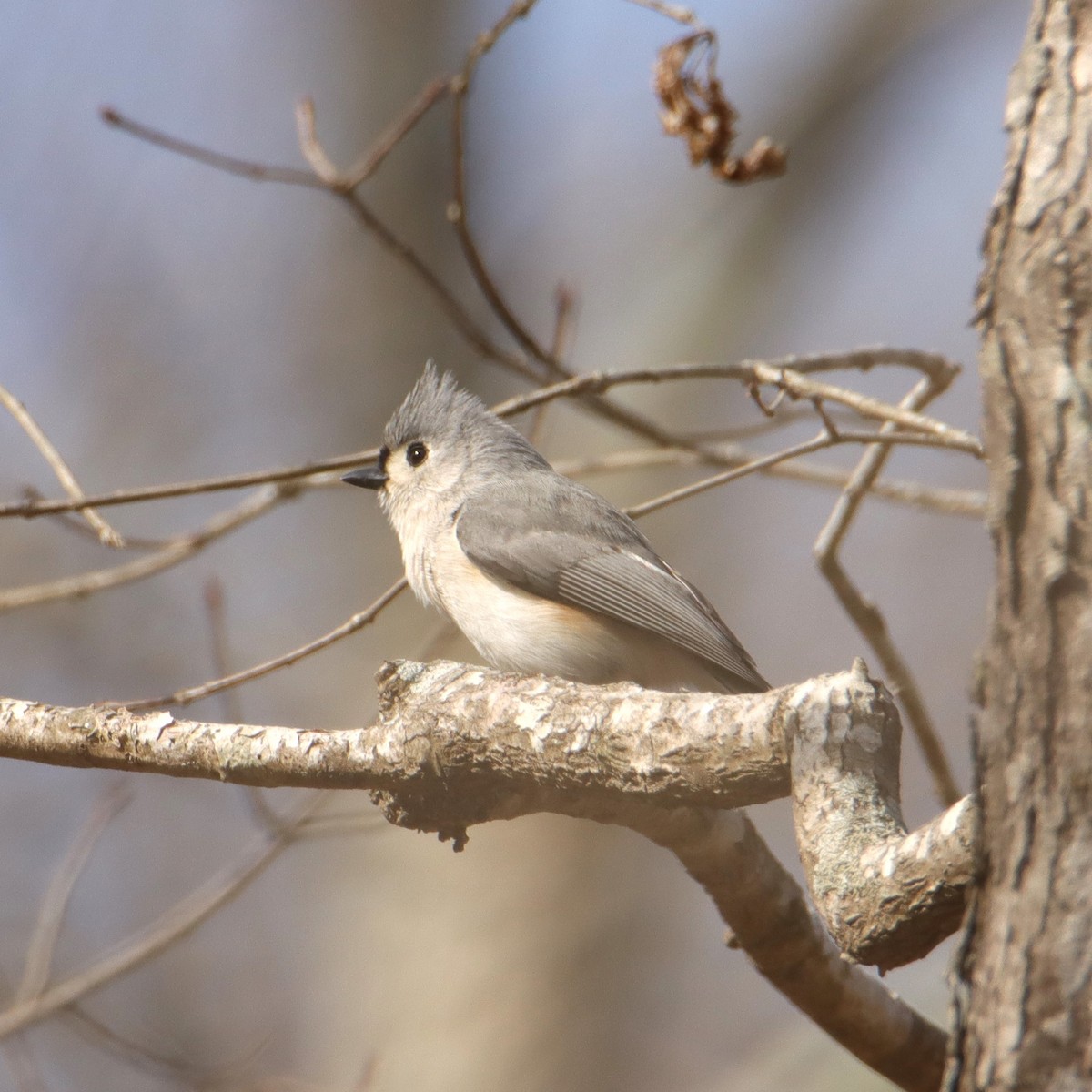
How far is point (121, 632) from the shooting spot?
644 centimetres

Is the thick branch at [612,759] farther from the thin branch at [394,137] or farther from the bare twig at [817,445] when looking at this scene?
the thin branch at [394,137]

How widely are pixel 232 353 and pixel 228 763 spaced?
16.9 ft

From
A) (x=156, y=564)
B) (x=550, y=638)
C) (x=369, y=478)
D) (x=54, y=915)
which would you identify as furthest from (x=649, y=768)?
(x=54, y=915)

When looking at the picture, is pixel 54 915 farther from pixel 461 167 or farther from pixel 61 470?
pixel 461 167

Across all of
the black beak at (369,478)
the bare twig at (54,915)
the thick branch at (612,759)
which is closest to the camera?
the thick branch at (612,759)

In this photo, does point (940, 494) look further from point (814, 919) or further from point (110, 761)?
point (110, 761)

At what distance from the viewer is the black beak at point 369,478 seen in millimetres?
3466

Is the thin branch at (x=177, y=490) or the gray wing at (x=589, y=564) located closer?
the thin branch at (x=177, y=490)

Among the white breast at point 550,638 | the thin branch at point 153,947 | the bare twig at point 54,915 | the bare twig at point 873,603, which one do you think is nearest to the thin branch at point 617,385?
the bare twig at point 873,603

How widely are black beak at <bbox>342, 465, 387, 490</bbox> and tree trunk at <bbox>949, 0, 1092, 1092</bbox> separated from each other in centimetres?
241

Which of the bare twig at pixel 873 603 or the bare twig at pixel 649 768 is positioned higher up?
the bare twig at pixel 873 603

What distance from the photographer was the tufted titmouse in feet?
9.70

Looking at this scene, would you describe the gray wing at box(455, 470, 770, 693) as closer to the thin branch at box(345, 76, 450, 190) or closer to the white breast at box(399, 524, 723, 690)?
the white breast at box(399, 524, 723, 690)

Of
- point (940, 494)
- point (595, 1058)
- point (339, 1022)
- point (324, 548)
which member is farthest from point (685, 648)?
point (324, 548)
